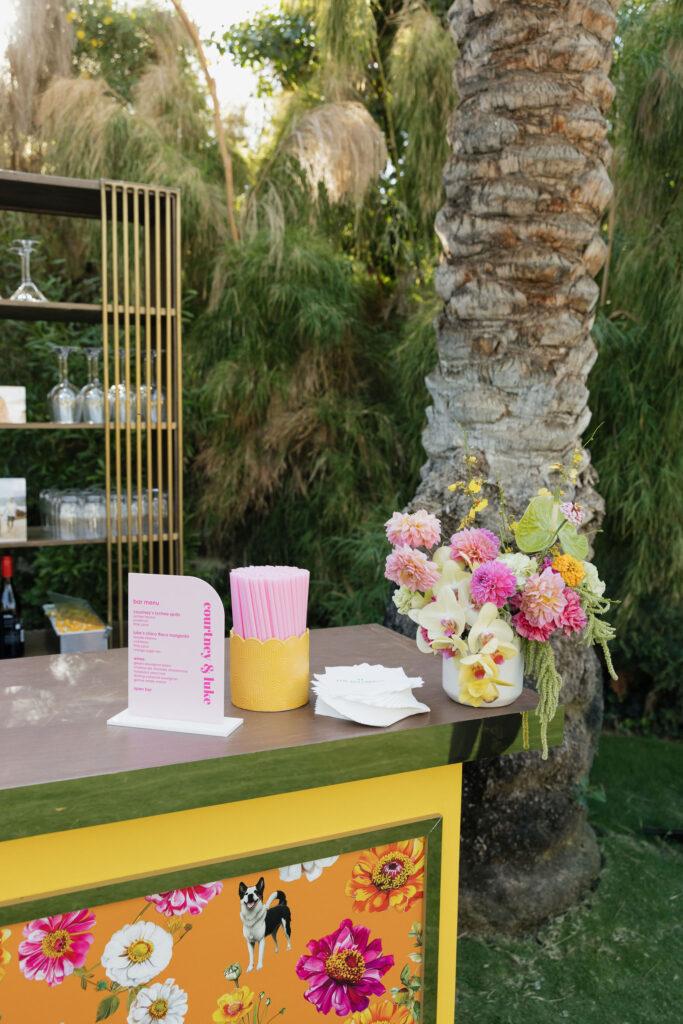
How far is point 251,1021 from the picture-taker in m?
1.45

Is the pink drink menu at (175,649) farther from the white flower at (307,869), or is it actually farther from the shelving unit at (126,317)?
the shelving unit at (126,317)

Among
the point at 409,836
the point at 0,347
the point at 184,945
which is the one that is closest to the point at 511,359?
the point at 409,836

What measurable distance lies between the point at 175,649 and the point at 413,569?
0.46 metres

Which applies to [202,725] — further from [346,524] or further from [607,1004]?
[346,524]

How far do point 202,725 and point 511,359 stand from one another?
151cm

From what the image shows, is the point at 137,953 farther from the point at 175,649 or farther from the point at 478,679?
the point at 478,679

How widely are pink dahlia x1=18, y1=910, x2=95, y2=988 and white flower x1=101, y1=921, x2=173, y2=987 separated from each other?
5cm

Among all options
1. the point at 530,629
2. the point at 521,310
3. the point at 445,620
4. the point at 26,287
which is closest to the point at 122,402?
the point at 26,287

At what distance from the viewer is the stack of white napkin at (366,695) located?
1.45m

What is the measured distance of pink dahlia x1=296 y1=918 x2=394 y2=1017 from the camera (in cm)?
149

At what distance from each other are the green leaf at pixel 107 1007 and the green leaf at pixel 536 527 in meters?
1.03

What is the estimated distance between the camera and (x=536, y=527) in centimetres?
155

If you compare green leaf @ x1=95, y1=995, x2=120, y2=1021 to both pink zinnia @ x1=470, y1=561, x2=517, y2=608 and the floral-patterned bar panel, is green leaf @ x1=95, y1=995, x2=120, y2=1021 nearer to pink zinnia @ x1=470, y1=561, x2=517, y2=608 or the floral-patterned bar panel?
the floral-patterned bar panel

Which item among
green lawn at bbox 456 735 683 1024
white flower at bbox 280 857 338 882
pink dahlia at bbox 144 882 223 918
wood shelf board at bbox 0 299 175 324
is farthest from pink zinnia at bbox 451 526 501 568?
wood shelf board at bbox 0 299 175 324
